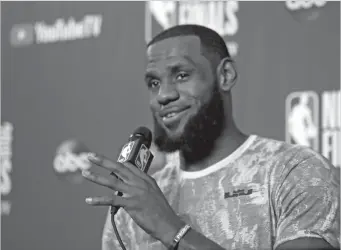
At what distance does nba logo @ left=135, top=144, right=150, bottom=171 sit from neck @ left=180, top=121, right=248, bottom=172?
0.97 ft

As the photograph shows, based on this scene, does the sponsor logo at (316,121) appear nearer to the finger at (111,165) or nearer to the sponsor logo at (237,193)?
the sponsor logo at (237,193)

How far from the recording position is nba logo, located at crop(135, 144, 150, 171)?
3.94ft

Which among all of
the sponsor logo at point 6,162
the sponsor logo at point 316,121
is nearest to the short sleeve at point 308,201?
the sponsor logo at point 316,121

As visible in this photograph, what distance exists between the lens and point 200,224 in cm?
141

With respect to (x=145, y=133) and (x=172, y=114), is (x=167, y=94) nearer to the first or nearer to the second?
(x=172, y=114)

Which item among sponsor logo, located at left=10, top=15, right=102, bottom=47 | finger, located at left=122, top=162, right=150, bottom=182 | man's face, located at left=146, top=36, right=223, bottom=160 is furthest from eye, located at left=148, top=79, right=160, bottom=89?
sponsor logo, located at left=10, top=15, right=102, bottom=47

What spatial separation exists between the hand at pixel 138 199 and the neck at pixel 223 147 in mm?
332

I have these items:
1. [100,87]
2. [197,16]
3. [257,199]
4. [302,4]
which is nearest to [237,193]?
[257,199]

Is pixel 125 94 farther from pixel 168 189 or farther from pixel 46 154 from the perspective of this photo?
pixel 168 189

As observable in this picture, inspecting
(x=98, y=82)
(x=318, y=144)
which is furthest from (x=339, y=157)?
(x=98, y=82)

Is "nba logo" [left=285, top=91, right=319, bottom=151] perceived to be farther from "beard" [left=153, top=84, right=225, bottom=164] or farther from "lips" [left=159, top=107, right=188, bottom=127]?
"lips" [left=159, top=107, right=188, bottom=127]

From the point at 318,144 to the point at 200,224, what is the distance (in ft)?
2.27

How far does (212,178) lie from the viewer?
57.8 inches

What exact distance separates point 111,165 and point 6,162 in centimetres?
175
